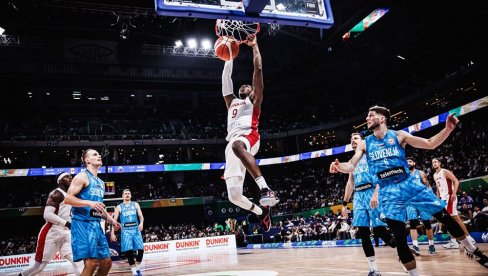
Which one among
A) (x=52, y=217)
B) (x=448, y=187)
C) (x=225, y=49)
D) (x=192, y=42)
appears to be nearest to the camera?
(x=225, y=49)

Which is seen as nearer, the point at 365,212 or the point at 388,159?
the point at 388,159

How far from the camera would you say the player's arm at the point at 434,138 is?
4.18 m

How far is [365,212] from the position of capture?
6148 millimetres

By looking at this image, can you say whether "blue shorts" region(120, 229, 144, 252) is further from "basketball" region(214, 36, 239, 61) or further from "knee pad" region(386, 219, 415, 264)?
"knee pad" region(386, 219, 415, 264)

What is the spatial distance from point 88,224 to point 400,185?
384 cm

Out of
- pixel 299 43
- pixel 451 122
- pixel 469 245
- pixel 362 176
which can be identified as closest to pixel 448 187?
pixel 362 176

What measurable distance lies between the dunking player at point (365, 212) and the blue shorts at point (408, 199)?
104 cm

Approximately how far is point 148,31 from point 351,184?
29185mm

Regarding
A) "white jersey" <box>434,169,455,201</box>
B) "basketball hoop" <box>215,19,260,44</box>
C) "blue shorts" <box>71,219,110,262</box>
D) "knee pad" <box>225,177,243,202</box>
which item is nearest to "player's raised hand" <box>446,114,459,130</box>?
"knee pad" <box>225,177,243,202</box>

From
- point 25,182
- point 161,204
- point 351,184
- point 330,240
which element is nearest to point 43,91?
point 25,182

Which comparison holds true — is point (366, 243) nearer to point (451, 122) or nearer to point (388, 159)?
point (388, 159)

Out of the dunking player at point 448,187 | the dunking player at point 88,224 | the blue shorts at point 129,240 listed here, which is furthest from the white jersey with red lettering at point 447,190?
the dunking player at point 88,224

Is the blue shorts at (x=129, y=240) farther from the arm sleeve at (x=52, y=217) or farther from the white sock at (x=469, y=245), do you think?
the white sock at (x=469, y=245)

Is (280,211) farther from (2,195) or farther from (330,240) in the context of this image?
(2,195)
